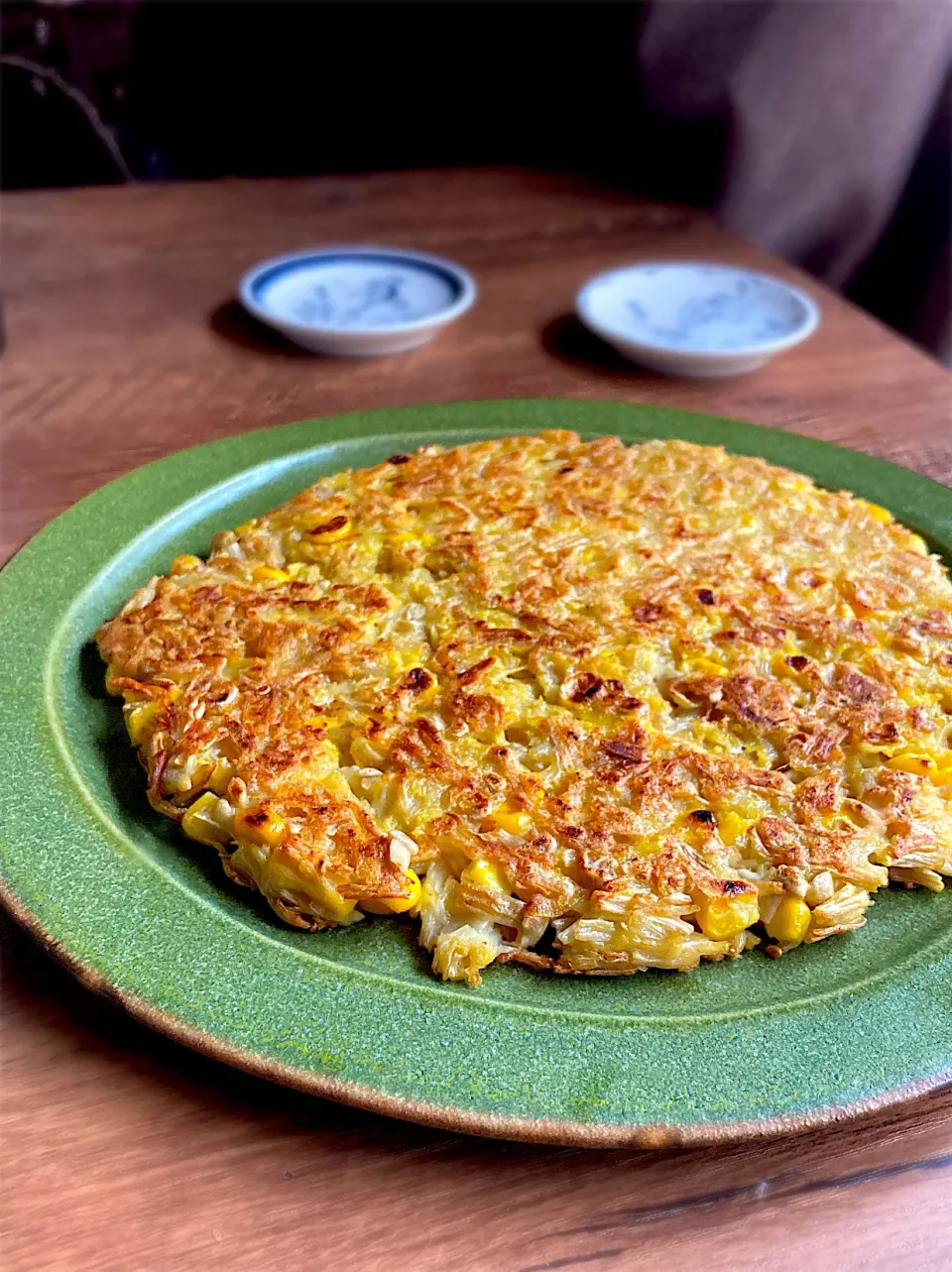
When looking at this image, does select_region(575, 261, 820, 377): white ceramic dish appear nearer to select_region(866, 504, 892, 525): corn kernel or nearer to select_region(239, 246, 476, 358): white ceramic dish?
select_region(239, 246, 476, 358): white ceramic dish

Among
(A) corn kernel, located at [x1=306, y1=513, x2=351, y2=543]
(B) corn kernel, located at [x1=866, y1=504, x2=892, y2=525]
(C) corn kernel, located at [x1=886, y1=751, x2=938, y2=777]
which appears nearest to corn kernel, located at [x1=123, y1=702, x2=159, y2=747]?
(A) corn kernel, located at [x1=306, y1=513, x2=351, y2=543]

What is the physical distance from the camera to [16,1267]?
0.93m

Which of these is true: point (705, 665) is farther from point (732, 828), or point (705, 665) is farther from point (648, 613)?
point (732, 828)

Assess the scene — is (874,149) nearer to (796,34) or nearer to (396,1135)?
(796,34)

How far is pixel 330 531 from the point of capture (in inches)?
64.9

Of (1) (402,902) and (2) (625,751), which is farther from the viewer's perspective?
(2) (625,751)

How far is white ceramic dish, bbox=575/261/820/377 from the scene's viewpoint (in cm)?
245

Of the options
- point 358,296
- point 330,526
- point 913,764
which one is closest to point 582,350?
point 358,296

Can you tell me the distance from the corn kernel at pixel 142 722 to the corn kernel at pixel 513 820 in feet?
1.42

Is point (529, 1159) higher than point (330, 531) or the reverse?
the reverse

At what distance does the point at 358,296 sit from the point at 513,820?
6.09ft

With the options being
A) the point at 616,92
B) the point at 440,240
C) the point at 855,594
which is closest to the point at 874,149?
the point at 616,92

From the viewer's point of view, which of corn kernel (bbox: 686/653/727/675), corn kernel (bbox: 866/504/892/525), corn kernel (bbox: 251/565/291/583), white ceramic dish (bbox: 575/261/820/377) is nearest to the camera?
corn kernel (bbox: 686/653/727/675)

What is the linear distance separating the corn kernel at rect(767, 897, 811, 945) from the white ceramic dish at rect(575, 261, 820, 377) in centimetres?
151
